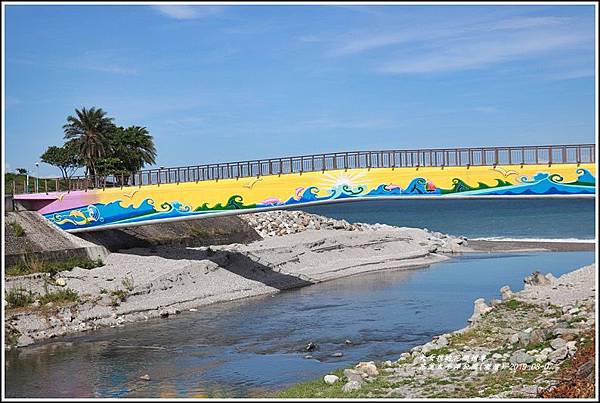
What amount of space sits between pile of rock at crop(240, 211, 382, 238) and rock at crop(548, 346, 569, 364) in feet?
164

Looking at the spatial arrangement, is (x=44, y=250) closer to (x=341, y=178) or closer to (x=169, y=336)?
(x=169, y=336)

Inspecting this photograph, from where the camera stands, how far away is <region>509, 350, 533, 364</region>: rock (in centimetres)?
2473

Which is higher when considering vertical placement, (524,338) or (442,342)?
(524,338)

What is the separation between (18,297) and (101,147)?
1663 inches

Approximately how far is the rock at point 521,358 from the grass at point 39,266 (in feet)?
98.0

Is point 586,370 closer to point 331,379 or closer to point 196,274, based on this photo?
point 331,379

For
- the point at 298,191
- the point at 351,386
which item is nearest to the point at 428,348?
the point at 351,386

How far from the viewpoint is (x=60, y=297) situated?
42938 mm

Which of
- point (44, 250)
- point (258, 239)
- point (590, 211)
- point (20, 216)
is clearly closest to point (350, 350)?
point (44, 250)

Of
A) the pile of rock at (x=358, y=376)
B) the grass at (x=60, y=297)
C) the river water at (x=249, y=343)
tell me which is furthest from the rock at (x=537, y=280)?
the grass at (x=60, y=297)

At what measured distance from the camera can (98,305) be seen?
4294cm

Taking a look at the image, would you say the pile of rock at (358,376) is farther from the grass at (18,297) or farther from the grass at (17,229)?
the grass at (17,229)

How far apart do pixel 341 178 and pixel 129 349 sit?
15.3m

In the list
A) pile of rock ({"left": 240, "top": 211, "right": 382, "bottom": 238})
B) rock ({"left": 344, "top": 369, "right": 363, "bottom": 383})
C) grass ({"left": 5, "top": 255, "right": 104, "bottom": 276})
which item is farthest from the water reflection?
pile of rock ({"left": 240, "top": 211, "right": 382, "bottom": 238})
